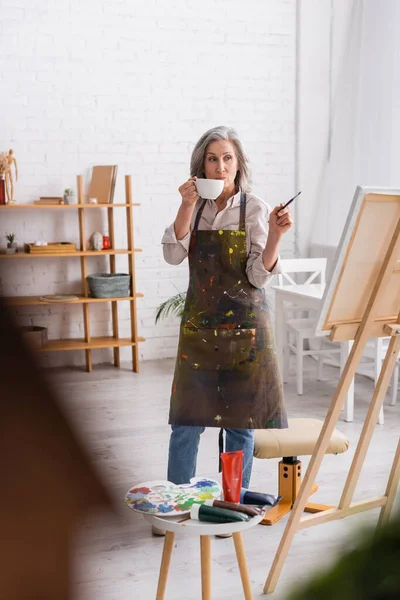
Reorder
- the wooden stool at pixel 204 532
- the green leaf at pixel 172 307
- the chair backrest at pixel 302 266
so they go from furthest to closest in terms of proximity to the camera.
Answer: the green leaf at pixel 172 307 → the chair backrest at pixel 302 266 → the wooden stool at pixel 204 532

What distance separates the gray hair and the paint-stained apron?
77 mm

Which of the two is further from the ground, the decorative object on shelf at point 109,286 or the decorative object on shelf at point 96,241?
the decorative object on shelf at point 96,241

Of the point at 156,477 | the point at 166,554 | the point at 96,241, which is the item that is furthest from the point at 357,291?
the point at 96,241

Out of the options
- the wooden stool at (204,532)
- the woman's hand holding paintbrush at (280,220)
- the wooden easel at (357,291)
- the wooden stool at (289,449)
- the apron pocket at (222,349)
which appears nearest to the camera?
the wooden stool at (204,532)

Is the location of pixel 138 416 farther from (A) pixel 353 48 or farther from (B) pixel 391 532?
(B) pixel 391 532

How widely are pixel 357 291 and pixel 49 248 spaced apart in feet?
11.3

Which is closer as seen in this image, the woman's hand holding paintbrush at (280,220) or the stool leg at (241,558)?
the stool leg at (241,558)

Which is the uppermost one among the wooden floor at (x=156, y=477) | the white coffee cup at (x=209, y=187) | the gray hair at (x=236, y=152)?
the gray hair at (x=236, y=152)

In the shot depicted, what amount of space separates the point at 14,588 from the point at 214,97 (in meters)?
6.01

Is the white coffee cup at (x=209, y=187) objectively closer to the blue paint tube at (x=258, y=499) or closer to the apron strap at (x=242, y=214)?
the apron strap at (x=242, y=214)

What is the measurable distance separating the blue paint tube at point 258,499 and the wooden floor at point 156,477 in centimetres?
27

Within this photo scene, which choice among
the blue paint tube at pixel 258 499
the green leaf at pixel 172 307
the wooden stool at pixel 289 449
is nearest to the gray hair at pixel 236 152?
the wooden stool at pixel 289 449

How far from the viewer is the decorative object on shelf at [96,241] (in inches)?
219

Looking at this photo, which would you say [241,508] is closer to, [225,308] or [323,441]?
[323,441]
